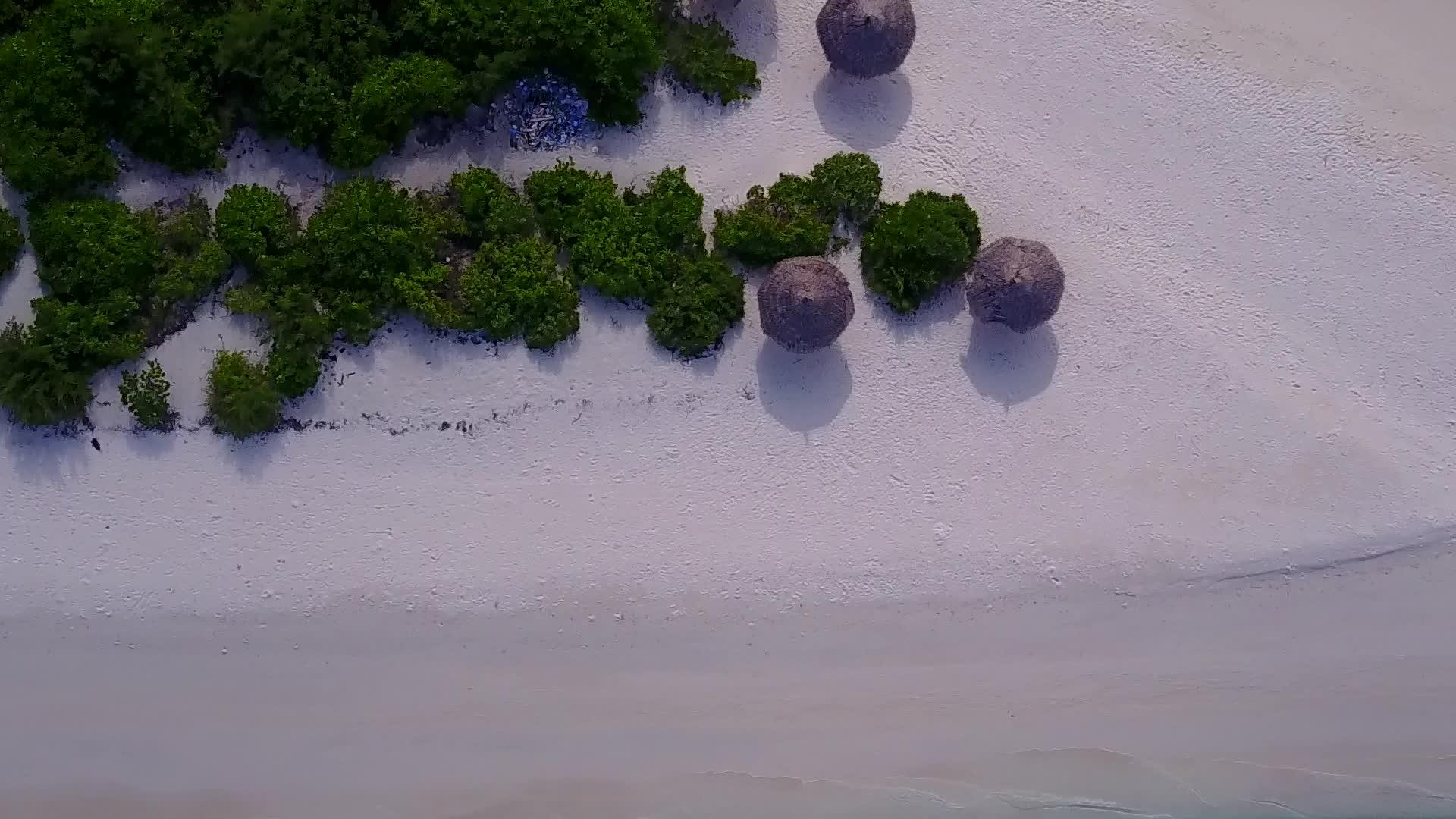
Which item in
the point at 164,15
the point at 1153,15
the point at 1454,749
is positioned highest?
the point at 1153,15

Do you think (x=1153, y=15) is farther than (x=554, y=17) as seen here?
Yes

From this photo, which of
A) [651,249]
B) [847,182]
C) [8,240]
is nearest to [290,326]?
[8,240]

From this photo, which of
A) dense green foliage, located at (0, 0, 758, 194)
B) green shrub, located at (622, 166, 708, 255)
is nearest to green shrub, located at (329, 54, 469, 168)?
dense green foliage, located at (0, 0, 758, 194)

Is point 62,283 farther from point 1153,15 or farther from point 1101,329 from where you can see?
point 1153,15

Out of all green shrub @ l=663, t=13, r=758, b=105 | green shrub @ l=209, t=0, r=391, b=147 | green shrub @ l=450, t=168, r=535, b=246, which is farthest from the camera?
green shrub @ l=663, t=13, r=758, b=105

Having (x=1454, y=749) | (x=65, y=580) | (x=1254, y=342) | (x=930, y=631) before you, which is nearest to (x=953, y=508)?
(x=930, y=631)

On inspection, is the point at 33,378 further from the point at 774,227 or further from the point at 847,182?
the point at 847,182

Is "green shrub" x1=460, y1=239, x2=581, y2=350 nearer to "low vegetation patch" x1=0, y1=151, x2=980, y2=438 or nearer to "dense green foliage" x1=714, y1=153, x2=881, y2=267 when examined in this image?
Result: "low vegetation patch" x1=0, y1=151, x2=980, y2=438
